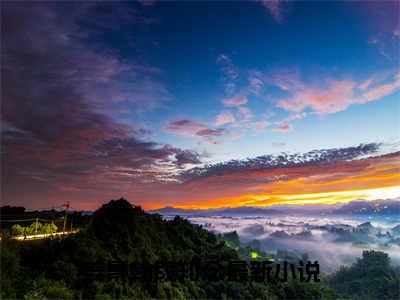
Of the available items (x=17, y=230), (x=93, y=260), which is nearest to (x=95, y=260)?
(x=93, y=260)

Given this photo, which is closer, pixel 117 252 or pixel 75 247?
pixel 75 247

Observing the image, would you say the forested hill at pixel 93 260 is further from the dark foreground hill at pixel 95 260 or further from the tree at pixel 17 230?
the tree at pixel 17 230

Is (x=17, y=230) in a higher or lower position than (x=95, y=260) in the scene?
higher

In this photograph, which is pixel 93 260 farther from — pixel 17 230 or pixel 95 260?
pixel 17 230

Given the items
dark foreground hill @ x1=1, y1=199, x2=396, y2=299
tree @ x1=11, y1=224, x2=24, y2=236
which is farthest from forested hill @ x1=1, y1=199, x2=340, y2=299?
tree @ x1=11, y1=224, x2=24, y2=236

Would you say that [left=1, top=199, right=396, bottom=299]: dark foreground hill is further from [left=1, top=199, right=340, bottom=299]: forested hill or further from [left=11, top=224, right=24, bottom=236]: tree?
[left=11, top=224, right=24, bottom=236]: tree

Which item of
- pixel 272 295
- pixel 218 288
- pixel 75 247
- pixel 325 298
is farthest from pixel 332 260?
pixel 75 247

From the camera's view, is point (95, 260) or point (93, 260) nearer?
point (93, 260)

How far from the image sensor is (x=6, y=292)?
15.2m

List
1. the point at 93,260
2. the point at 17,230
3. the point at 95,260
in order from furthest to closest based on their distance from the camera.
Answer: the point at 17,230, the point at 95,260, the point at 93,260

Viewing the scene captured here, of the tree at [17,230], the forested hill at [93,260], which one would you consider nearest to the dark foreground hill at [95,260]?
the forested hill at [93,260]

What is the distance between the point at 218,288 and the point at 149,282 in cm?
2021

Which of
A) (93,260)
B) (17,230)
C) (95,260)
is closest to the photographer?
(93,260)

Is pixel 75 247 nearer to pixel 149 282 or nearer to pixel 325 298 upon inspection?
pixel 149 282
